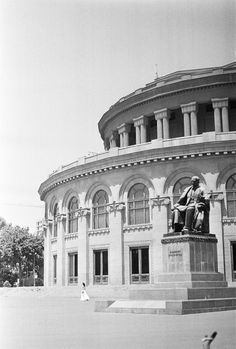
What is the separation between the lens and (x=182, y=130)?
1794 inches

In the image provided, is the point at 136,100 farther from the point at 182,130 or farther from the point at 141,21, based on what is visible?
the point at 141,21

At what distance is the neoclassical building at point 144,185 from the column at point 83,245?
76mm

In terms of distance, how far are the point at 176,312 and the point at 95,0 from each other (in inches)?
408

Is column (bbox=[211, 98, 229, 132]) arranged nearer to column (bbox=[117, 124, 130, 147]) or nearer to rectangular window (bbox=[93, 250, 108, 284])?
column (bbox=[117, 124, 130, 147])

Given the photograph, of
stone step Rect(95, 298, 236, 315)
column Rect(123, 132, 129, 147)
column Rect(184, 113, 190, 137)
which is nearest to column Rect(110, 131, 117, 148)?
column Rect(123, 132, 129, 147)

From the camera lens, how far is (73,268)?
4200cm

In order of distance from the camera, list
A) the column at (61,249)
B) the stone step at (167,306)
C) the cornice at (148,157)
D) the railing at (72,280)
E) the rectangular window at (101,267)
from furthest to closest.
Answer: the column at (61,249), the railing at (72,280), the rectangular window at (101,267), the cornice at (148,157), the stone step at (167,306)

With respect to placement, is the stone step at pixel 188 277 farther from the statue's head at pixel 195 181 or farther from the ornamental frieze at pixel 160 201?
the ornamental frieze at pixel 160 201

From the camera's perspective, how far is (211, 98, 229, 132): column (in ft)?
138

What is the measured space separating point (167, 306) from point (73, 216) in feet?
82.4

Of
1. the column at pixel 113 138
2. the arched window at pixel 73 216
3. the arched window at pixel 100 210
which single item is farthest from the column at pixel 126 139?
the arched window at pixel 100 210

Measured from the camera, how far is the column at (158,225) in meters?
35.9

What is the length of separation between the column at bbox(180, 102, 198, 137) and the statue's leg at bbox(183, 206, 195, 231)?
73.5ft

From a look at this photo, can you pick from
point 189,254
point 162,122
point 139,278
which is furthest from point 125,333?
point 162,122
